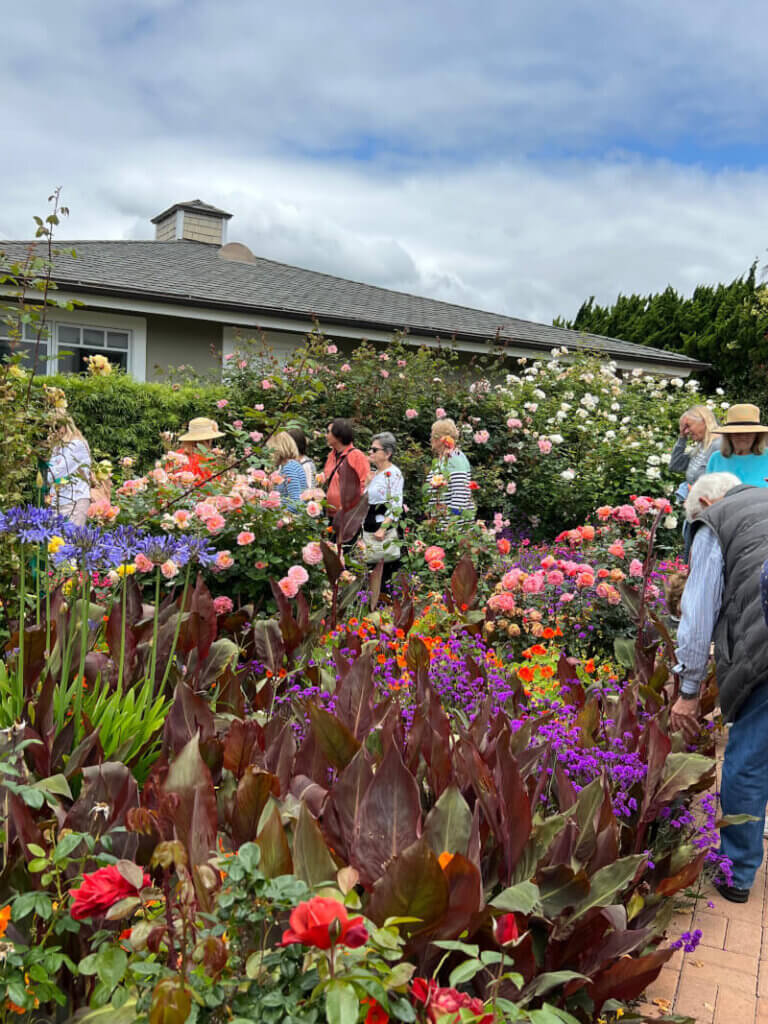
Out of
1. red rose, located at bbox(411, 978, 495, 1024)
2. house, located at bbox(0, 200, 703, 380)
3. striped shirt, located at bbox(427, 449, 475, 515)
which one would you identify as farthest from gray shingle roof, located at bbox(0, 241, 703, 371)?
red rose, located at bbox(411, 978, 495, 1024)

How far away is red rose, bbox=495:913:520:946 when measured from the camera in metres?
1.52

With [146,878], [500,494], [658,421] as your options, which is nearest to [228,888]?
[146,878]

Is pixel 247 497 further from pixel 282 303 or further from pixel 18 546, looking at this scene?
pixel 282 303

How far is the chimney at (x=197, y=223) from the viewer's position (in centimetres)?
1850

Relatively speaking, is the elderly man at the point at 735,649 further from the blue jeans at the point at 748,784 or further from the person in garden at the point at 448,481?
the person in garden at the point at 448,481

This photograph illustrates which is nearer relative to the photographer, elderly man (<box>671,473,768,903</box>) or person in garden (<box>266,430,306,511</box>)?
elderly man (<box>671,473,768,903</box>)

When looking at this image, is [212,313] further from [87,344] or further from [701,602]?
[701,602]

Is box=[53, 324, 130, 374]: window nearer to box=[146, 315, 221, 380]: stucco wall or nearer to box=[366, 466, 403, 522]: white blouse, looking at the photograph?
box=[146, 315, 221, 380]: stucco wall

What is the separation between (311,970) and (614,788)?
1666mm

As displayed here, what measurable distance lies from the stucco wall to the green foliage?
40.5ft

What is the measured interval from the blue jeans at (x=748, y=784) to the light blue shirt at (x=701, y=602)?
23 centimetres

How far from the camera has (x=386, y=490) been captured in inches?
237

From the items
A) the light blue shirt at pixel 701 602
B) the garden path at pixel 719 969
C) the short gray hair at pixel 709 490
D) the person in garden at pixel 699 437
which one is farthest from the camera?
the person in garden at pixel 699 437

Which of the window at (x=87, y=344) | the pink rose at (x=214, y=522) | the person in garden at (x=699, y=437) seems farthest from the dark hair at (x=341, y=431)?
the window at (x=87, y=344)
